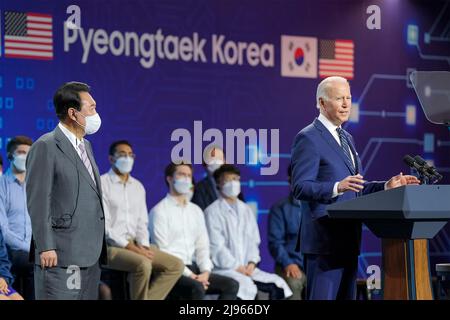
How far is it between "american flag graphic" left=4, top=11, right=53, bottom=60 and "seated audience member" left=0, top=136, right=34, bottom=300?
33.9 inches

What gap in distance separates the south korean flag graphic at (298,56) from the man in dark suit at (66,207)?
13.3 feet

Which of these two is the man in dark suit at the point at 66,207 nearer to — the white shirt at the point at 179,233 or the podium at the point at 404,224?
the podium at the point at 404,224

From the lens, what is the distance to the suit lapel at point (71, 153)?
13.2ft

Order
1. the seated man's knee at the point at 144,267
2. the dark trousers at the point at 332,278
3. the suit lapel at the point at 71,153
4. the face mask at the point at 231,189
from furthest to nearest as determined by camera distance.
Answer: the face mask at the point at 231,189, the seated man's knee at the point at 144,267, the suit lapel at the point at 71,153, the dark trousers at the point at 332,278

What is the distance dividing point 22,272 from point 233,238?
175cm

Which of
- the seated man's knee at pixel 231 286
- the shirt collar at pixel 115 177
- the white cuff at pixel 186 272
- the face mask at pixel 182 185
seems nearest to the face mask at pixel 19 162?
the shirt collar at pixel 115 177

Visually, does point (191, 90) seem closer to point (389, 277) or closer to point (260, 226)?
point (260, 226)

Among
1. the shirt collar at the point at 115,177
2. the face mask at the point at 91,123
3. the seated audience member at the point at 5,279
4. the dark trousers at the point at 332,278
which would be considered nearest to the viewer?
the dark trousers at the point at 332,278

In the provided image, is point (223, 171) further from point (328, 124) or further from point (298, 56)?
point (328, 124)

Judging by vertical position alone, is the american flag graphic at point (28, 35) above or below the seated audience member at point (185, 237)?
above

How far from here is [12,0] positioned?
6.67m

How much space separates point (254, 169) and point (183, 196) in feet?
4.44

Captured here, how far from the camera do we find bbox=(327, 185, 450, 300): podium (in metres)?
Result: 3.28

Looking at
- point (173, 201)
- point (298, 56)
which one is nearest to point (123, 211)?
point (173, 201)
